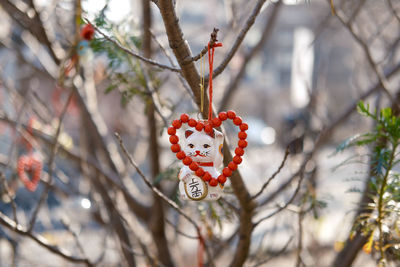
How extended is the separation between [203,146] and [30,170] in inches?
51.1

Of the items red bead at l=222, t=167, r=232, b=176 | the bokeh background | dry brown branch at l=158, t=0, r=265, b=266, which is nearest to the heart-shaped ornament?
→ the bokeh background

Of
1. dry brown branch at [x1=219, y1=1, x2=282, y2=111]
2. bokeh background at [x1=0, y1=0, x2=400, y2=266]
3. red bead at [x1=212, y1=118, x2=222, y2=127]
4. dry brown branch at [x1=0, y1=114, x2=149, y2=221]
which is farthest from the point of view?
dry brown branch at [x1=219, y1=1, x2=282, y2=111]

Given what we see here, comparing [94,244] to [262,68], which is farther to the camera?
[262,68]

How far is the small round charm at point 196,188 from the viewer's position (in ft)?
3.47

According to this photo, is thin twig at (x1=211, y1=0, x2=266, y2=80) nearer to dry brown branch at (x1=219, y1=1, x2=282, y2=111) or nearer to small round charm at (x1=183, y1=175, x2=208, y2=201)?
small round charm at (x1=183, y1=175, x2=208, y2=201)

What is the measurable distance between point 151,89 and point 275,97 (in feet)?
38.6

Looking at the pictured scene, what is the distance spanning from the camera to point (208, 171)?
42.9 inches

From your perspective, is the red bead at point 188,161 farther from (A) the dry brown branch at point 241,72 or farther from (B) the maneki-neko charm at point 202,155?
(A) the dry brown branch at point 241,72

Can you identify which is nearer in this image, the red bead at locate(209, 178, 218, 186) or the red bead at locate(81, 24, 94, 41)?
the red bead at locate(209, 178, 218, 186)

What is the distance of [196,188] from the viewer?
1.06m

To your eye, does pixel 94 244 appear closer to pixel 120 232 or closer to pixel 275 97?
pixel 120 232

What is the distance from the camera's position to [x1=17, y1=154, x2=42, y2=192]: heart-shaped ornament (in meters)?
1.91

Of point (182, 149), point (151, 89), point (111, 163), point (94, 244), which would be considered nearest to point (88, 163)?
point (111, 163)

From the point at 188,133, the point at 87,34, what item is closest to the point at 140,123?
the point at 87,34
